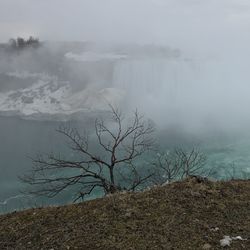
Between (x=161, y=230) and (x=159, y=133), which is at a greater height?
(x=161, y=230)

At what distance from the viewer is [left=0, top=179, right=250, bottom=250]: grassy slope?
546 cm

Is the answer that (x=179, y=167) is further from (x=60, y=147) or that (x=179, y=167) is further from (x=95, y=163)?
(x=60, y=147)

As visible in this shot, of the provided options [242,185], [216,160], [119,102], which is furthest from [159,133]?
[242,185]

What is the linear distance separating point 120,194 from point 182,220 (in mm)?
1286

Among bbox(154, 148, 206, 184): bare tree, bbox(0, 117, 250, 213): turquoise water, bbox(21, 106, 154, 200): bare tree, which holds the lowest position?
bbox(0, 117, 250, 213): turquoise water

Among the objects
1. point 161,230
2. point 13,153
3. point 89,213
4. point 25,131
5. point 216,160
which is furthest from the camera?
point 25,131

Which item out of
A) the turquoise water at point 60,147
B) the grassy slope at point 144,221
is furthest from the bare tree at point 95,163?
the turquoise water at point 60,147

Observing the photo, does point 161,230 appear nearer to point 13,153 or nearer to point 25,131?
point 13,153

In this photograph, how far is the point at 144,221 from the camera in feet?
19.3

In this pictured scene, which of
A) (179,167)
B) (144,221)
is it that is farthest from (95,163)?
(144,221)

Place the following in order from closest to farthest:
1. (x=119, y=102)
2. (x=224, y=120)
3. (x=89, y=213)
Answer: (x=89, y=213)
(x=224, y=120)
(x=119, y=102)

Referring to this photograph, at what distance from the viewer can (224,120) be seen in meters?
167

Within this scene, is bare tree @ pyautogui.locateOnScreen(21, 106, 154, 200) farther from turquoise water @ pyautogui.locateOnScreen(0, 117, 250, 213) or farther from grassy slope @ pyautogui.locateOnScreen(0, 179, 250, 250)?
turquoise water @ pyautogui.locateOnScreen(0, 117, 250, 213)

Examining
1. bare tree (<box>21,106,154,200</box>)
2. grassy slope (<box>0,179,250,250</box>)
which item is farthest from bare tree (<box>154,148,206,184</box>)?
grassy slope (<box>0,179,250,250</box>)
